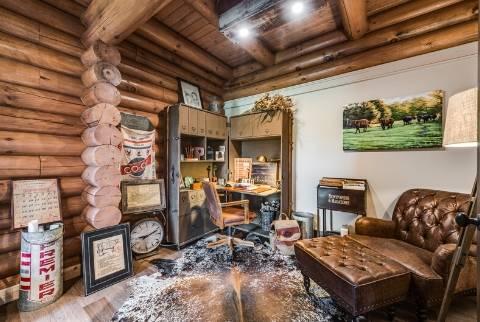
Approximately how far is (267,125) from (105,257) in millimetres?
2842

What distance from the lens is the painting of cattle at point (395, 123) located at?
256cm

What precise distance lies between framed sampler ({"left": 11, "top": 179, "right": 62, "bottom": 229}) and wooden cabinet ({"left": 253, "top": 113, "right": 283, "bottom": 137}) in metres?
2.81

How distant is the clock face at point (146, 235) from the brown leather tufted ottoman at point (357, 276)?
2151 millimetres

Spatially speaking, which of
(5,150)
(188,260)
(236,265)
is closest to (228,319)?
(236,265)

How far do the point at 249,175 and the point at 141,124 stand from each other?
6.52 ft

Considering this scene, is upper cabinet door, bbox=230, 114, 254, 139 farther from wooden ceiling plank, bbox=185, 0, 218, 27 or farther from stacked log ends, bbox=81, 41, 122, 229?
stacked log ends, bbox=81, 41, 122, 229

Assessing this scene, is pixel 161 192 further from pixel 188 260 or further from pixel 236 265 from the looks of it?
pixel 236 265

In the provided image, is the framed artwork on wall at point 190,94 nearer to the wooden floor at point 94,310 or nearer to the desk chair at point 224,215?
the desk chair at point 224,215

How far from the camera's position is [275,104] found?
3613 millimetres

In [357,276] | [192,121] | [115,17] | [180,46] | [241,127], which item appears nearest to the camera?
[357,276]

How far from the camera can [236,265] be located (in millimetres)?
2732

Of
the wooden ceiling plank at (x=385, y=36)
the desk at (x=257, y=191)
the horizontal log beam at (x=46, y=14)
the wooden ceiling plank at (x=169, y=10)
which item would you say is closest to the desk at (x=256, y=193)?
the desk at (x=257, y=191)

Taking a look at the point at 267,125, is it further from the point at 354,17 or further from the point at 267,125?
the point at 354,17

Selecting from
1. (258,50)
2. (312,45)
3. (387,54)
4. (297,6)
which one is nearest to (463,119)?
(297,6)
